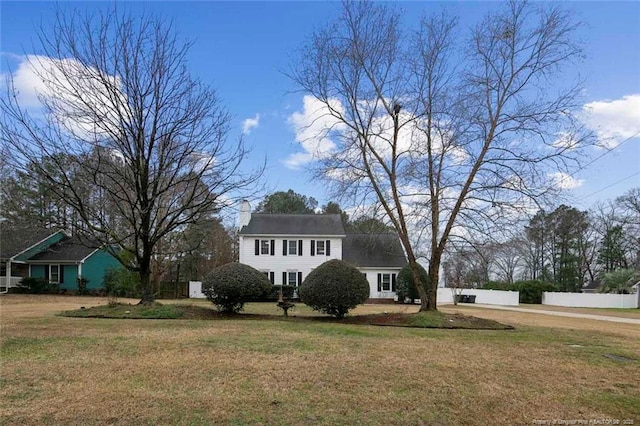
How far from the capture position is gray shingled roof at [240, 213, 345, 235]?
34125mm

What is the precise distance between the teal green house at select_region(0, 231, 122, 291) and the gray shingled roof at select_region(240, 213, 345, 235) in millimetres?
10130

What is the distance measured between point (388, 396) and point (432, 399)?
498mm

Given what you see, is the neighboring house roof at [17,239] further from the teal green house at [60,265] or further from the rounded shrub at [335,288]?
the rounded shrub at [335,288]

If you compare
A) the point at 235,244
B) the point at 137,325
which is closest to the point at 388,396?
the point at 137,325

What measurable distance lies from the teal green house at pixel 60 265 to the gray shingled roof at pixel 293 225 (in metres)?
10.1

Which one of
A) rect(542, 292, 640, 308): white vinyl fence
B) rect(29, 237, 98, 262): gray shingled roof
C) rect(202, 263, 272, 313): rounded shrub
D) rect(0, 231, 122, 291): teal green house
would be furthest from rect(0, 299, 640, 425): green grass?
rect(542, 292, 640, 308): white vinyl fence

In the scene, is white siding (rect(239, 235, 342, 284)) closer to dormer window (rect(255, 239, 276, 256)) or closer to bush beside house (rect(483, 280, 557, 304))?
dormer window (rect(255, 239, 276, 256))

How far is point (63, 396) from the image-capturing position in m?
5.10

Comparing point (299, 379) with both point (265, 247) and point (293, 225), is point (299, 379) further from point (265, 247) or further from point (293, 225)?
point (293, 225)

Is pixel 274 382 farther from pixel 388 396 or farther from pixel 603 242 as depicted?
pixel 603 242

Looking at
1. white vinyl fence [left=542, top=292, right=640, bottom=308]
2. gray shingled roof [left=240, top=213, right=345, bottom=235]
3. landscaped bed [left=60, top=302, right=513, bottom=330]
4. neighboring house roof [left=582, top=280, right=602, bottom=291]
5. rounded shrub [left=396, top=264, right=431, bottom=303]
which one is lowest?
neighboring house roof [left=582, top=280, right=602, bottom=291]

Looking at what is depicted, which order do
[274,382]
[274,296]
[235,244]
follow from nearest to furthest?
[274,382], [274,296], [235,244]

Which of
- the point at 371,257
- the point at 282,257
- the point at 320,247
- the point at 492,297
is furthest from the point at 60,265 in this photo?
the point at 492,297

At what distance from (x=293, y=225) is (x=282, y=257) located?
256cm
